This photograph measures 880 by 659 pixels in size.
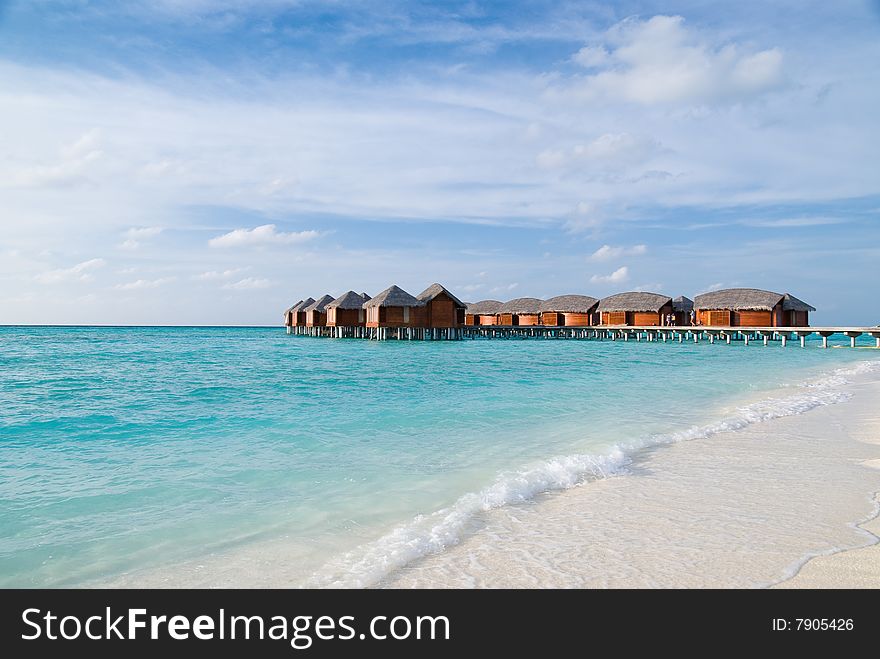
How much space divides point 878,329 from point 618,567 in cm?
4259

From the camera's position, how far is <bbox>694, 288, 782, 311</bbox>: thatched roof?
136 feet

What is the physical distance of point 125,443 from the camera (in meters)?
8.20

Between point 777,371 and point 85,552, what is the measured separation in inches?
884

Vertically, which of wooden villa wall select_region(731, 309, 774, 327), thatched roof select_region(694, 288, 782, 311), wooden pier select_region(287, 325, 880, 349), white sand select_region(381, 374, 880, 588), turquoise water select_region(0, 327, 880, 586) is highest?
thatched roof select_region(694, 288, 782, 311)

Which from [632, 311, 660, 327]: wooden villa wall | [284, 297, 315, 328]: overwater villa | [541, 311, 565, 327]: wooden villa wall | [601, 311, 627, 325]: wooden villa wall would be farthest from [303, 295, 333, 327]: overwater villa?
[632, 311, 660, 327]: wooden villa wall

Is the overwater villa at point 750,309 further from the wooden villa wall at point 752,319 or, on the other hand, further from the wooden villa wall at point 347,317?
the wooden villa wall at point 347,317

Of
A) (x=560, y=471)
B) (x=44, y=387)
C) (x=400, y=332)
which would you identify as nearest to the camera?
(x=560, y=471)

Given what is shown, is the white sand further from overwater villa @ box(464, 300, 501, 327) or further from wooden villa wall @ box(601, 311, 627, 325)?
overwater villa @ box(464, 300, 501, 327)

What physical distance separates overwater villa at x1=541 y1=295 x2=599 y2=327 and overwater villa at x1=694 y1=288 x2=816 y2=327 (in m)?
9.15

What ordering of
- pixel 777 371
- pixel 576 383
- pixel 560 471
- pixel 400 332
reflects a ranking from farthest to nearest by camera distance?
pixel 400 332, pixel 777 371, pixel 576 383, pixel 560 471

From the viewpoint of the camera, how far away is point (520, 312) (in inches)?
2154
